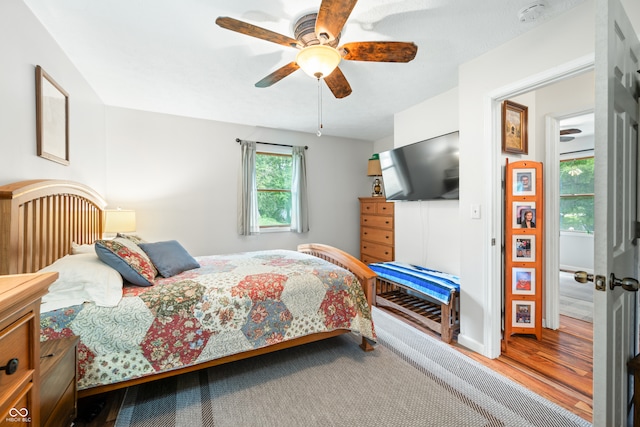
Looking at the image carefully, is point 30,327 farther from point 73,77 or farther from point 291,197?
point 291,197

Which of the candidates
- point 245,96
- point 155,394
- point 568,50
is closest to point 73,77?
point 245,96

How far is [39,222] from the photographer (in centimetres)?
183

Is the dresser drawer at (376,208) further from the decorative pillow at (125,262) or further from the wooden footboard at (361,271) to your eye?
the decorative pillow at (125,262)

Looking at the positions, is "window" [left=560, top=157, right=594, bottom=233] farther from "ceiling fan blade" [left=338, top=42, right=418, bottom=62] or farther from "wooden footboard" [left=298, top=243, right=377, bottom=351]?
"ceiling fan blade" [left=338, top=42, right=418, bottom=62]

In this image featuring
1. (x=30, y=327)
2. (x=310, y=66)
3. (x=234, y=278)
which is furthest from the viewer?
(x=234, y=278)

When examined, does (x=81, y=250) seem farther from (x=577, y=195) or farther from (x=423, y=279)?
(x=577, y=195)

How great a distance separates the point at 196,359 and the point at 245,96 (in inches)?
103

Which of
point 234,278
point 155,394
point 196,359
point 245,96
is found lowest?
point 155,394

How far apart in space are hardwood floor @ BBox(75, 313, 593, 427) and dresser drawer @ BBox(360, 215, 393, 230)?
1.67 meters

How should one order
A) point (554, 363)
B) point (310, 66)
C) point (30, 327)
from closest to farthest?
point (30, 327), point (310, 66), point (554, 363)

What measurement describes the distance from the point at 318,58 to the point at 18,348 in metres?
1.83

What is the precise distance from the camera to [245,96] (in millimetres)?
3129

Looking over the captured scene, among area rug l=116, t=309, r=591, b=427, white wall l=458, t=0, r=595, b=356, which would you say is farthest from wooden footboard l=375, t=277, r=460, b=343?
area rug l=116, t=309, r=591, b=427

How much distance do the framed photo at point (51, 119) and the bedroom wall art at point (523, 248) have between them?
3.59m
